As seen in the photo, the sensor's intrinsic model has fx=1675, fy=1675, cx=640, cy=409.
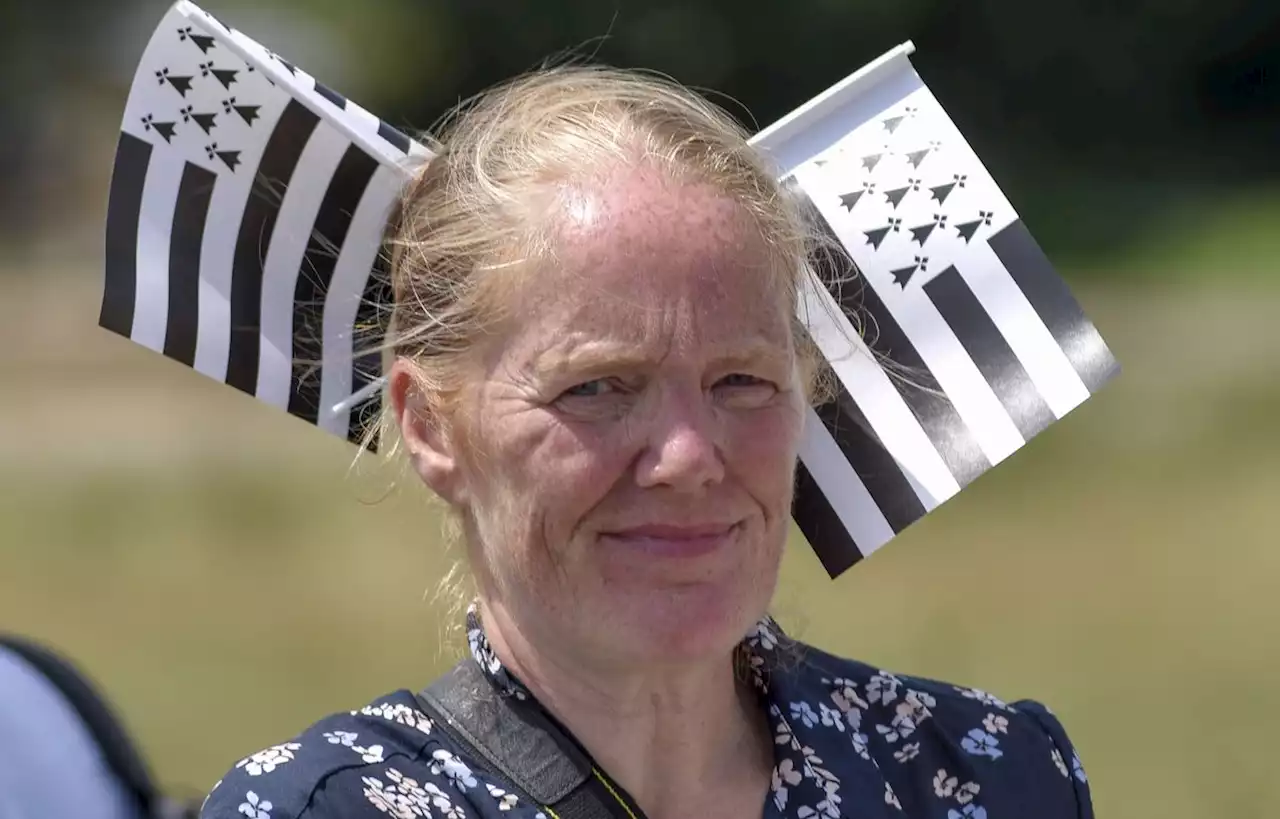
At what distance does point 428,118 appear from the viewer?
18750mm

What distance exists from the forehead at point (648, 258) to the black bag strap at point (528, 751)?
0.38m

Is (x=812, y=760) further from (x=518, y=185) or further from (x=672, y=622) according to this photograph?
(x=518, y=185)

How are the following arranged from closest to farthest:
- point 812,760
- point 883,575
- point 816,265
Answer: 1. point 812,760
2. point 816,265
3. point 883,575

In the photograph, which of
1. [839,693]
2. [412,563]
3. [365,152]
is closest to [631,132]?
[365,152]

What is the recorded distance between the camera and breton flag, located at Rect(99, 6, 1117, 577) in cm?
175

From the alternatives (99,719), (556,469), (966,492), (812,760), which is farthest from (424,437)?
(966,492)

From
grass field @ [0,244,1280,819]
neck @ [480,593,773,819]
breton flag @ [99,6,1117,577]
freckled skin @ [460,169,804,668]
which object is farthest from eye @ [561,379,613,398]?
grass field @ [0,244,1280,819]

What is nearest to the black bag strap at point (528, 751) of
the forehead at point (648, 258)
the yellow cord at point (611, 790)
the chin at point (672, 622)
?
the yellow cord at point (611, 790)

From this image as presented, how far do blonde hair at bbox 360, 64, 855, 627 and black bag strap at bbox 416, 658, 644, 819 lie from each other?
289 millimetres

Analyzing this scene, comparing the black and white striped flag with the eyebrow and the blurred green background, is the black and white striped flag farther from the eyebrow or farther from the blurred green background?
the eyebrow

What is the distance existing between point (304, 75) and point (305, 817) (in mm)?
779

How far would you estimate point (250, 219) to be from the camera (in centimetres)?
180

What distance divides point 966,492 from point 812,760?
7245 mm

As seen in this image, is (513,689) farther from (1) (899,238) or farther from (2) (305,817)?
(1) (899,238)
